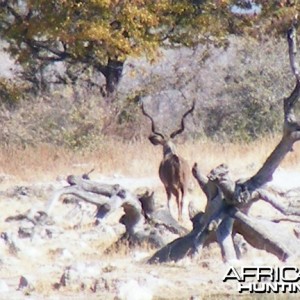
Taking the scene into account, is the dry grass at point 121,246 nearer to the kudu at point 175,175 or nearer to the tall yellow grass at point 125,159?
the tall yellow grass at point 125,159

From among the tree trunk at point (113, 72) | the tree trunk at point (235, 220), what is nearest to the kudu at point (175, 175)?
the tree trunk at point (235, 220)

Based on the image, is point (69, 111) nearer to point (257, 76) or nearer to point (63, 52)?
point (63, 52)

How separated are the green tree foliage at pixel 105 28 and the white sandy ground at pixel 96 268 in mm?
15258

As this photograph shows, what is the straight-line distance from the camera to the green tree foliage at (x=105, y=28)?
2898 centimetres

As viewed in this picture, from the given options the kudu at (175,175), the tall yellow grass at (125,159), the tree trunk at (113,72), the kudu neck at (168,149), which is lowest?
the kudu at (175,175)

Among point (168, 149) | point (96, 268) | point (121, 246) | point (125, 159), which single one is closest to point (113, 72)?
point (125, 159)

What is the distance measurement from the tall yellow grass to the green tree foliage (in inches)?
190

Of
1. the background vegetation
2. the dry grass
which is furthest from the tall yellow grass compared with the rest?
the background vegetation

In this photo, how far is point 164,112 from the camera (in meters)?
29.4

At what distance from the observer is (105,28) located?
1138 inches

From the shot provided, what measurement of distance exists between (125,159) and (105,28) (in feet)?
22.8

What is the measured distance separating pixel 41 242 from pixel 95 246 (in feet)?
2.05

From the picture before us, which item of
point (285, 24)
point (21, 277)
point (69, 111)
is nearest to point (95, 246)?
point (21, 277)

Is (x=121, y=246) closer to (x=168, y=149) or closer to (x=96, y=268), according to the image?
(x=96, y=268)
